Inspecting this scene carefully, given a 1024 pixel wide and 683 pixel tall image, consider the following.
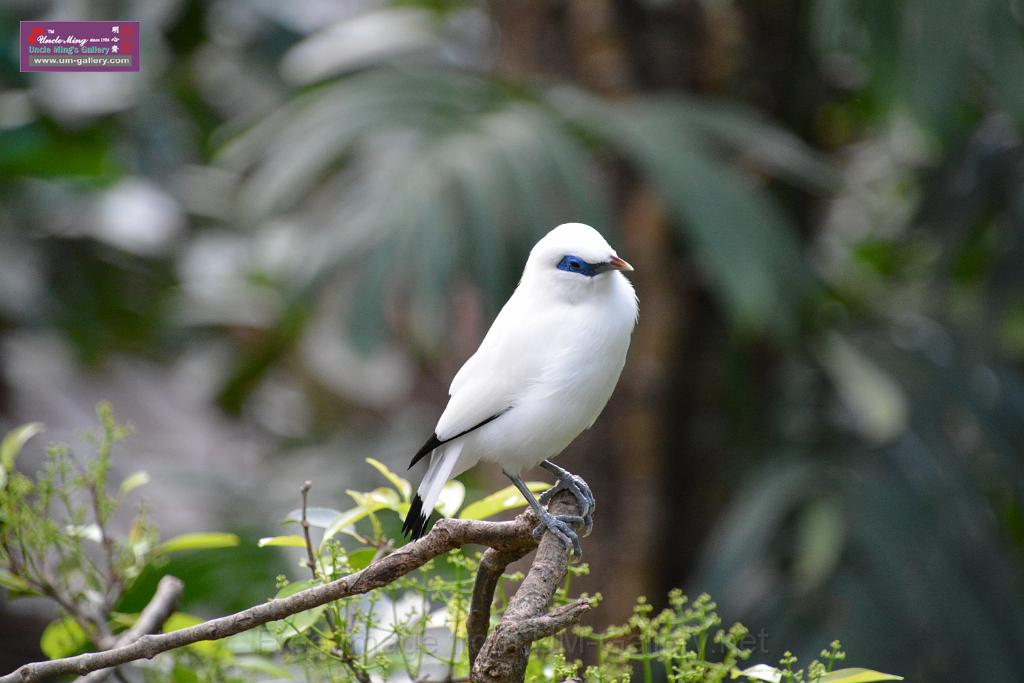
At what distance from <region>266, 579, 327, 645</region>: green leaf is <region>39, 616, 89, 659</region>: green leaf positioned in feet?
1.69

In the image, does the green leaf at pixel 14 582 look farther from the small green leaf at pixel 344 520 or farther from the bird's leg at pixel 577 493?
the bird's leg at pixel 577 493

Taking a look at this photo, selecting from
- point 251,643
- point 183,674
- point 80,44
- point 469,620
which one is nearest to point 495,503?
point 469,620

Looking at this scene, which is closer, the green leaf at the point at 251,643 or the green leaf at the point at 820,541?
the green leaf at the point at 251,643

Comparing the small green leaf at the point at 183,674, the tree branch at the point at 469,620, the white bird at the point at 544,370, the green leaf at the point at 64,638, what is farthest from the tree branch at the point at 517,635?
the green leaf at the point at 64,638

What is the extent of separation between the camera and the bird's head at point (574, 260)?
1.48 m

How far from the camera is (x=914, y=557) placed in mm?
3502

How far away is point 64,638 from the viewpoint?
1.80 m

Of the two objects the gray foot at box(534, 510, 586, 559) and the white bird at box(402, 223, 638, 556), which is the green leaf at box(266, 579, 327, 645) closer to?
the white bird at box(402, 223, 638, 556)

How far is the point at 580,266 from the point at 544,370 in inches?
6.3

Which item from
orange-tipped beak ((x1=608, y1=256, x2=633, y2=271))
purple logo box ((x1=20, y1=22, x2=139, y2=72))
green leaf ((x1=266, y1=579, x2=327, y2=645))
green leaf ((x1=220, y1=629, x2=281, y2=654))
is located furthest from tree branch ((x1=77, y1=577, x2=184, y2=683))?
purple logo box ((x1=20, y1=22, x2=139, y2=72))

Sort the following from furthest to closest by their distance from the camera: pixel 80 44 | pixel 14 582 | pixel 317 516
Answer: pixel 80 44 → pixel 14 582 → pixel 317 516

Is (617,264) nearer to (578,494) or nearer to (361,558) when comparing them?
(578,494)

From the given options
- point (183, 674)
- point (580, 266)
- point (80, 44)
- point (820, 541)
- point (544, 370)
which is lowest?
point (820, 541)

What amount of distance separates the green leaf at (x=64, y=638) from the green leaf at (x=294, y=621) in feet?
1.69
